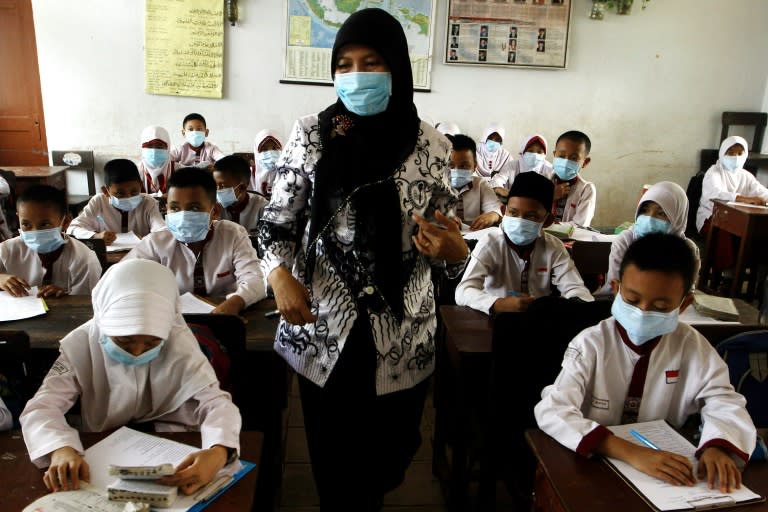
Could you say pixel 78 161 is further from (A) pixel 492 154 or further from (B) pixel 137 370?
(B) pixel 137 370

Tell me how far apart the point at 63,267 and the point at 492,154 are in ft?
14.2

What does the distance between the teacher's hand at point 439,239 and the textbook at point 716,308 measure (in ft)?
4.55

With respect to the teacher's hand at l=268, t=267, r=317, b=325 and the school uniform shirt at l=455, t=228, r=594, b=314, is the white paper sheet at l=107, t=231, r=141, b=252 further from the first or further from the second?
the teacher's hand at l=268, t=267, r=317, b=325

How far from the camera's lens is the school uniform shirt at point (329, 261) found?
3.91 ft

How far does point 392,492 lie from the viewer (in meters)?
2.08

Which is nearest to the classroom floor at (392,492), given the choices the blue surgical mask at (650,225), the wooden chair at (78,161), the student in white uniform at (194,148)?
the blue surgical mask at (650,225)

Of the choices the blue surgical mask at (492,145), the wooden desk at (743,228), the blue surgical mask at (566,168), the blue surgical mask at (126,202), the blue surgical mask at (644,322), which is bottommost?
the wooden desk at (743,228)

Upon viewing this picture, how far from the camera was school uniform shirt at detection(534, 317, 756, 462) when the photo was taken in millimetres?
1334

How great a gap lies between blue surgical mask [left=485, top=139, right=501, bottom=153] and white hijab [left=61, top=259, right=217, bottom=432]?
4.80 m

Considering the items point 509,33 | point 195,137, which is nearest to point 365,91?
point 195,137

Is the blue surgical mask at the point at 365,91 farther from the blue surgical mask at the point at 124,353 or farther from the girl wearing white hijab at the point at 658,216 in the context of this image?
the girl wearing white hijab at the point at 658,216

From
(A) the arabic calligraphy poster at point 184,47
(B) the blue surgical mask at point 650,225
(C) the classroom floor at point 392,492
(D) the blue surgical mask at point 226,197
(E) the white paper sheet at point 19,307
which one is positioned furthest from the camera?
(A) the arabic calligraphy poster at point 184,47

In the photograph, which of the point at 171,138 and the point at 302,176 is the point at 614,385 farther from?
the point at 171,138

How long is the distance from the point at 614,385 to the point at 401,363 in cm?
54
